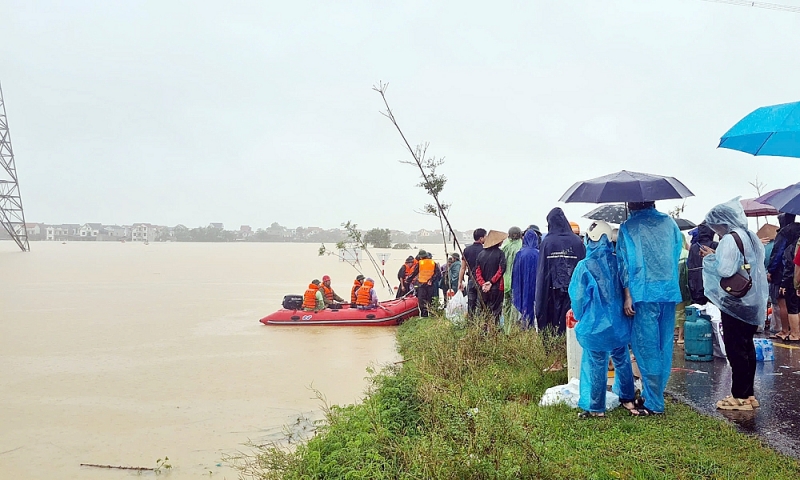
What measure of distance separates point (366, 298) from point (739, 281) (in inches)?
449

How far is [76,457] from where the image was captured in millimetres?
6867

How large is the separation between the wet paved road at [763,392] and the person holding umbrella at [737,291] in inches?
7.1

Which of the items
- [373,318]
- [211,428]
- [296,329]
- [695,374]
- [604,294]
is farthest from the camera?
[296,329]

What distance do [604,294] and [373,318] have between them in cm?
1072

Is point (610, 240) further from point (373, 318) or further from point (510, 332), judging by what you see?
point (373, 318)

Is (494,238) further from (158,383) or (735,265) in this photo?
(158,383)

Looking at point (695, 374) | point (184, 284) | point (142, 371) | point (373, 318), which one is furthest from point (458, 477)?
point (184, 284)

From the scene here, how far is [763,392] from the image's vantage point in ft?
17.2

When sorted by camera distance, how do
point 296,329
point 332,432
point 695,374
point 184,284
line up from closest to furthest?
point 332,432 → point 695,374 → point 296,329 → point 184,284

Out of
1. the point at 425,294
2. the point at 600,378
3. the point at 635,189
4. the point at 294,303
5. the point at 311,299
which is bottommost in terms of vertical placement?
the point at 294,303

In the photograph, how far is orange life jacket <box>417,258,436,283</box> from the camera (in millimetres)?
14180

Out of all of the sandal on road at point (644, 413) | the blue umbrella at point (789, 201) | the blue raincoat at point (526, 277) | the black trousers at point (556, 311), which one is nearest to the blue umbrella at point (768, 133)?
the blue umbrella at point (789, 201)

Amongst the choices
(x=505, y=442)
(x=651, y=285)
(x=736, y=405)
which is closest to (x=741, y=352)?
(x=736, y=405)

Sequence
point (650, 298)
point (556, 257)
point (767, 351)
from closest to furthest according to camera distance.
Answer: point (650, 298) → point (556, 257) → point (767, 351)
